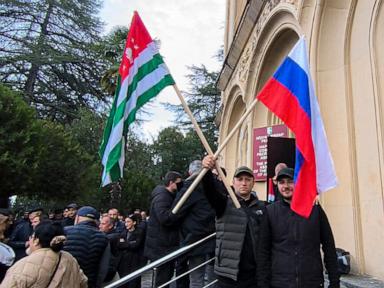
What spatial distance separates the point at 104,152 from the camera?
162 inches

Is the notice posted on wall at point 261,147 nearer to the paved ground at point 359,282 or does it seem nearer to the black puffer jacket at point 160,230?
the paved ground at point 359,282

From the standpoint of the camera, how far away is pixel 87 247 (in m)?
4.02

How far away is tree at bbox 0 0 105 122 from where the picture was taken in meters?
31.2

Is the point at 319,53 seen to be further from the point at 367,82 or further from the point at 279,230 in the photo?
the point at 279,230

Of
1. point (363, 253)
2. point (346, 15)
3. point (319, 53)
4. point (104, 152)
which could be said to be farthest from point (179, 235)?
point (346, 15)

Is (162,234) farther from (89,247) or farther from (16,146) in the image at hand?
(16,146)

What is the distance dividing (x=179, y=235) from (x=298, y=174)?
93.6 inches

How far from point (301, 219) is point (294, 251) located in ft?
0.91

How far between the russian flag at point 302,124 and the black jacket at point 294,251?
172 millimetres

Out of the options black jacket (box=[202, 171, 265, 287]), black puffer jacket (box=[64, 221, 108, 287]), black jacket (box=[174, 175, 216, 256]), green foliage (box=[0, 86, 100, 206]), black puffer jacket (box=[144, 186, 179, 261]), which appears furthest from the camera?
green foliage (box=[0, 86, 100, 206])

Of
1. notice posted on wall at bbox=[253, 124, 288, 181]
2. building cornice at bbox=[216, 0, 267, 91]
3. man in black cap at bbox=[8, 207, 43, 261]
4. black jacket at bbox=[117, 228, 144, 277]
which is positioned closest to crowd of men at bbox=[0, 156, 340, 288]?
black jacket at bbox=[117, 228, 144, 277]

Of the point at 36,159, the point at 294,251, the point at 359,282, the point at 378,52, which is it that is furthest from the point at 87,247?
the point at 36,159

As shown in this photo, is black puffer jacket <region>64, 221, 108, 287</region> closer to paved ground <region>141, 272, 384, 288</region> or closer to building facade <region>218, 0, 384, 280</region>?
paved ground <region>141, 272, 384, 288</region>

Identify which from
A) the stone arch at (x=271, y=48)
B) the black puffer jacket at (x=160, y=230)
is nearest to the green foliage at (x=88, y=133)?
the stone arch at (x=271, y=48)
